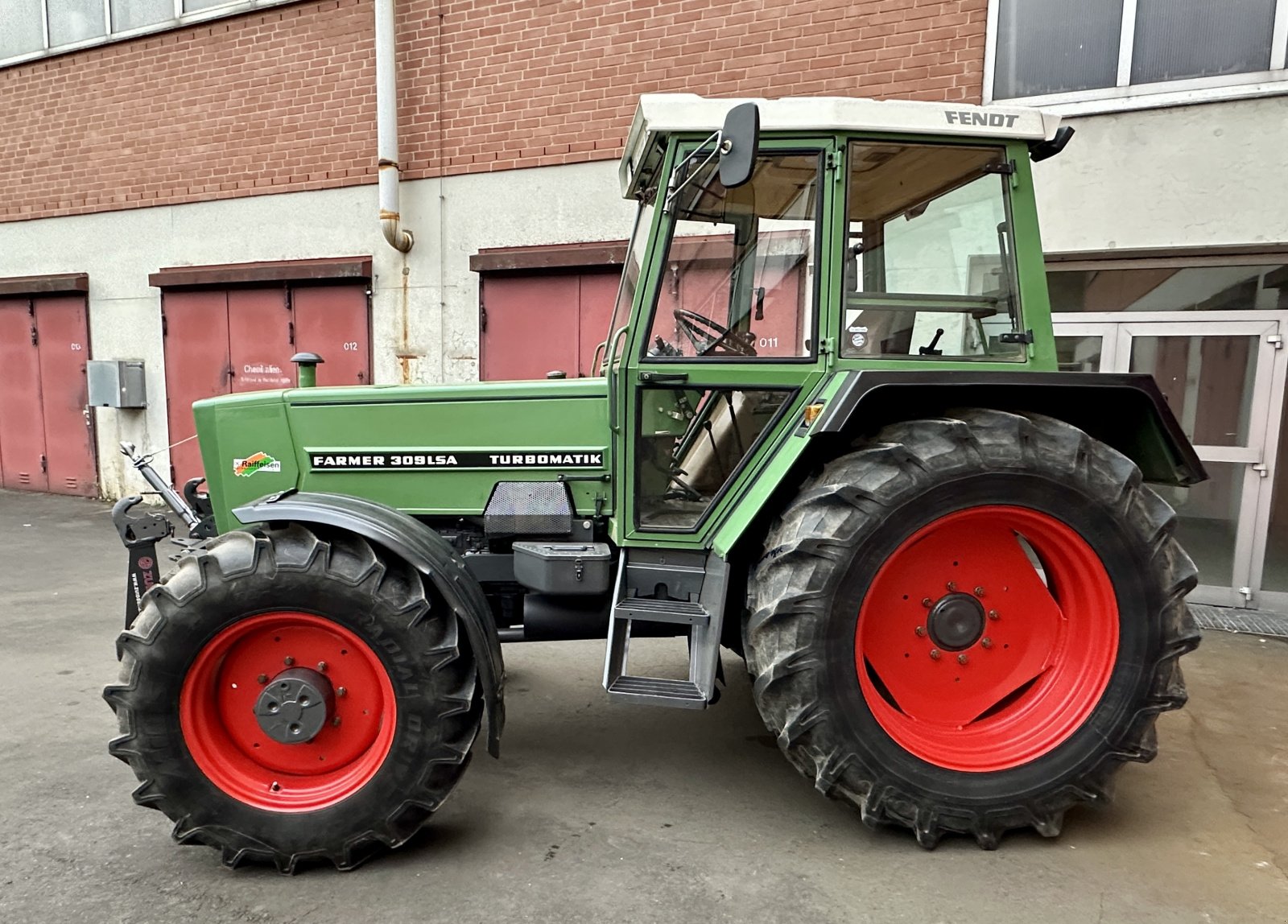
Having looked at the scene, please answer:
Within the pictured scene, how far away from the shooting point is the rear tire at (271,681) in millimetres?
2143

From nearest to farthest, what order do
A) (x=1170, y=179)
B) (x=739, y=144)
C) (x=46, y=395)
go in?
(x=739, y=144), (x=1170, y=179), (x=46, y=395)

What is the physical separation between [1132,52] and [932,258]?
368cm

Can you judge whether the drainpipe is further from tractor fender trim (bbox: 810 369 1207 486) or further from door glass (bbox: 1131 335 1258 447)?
door glass (bbox: 1131 335 1258 447)

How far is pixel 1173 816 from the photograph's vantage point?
256 cm

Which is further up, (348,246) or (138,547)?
(348,246)

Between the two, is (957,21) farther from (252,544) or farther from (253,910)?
(253,910)

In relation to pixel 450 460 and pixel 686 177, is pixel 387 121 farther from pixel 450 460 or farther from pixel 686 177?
pixel 686 177

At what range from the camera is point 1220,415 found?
491 centimetres

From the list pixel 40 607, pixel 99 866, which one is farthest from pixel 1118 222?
pixel 40 607

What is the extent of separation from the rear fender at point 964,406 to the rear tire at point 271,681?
979mm

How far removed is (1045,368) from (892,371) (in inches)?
24.1

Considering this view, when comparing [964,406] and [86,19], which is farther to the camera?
[86,19]

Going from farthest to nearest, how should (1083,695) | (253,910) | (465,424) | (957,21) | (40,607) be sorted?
(957,21) → (40,607) → (465,424) → (1083,695) → (253,910)

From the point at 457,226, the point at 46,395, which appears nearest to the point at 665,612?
the point at 457,226
